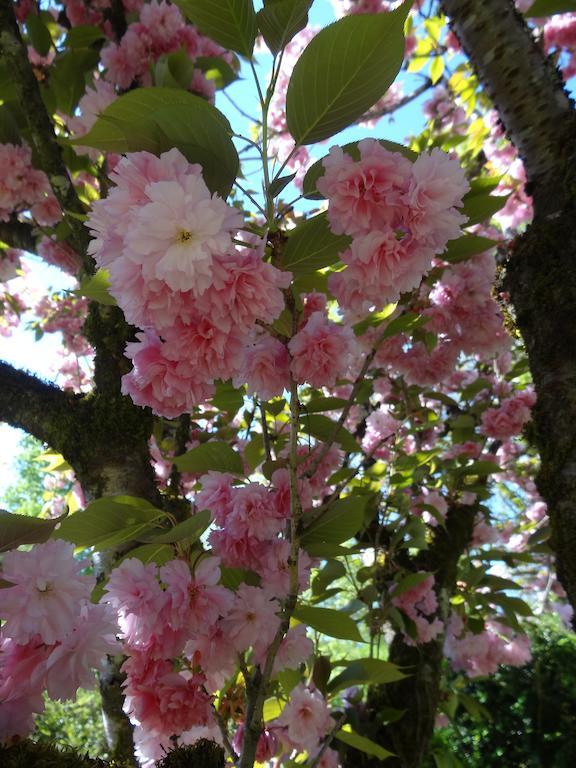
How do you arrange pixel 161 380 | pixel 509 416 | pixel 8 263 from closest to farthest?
pixel 161 380 < pixel 509 416 < pixel 8 263

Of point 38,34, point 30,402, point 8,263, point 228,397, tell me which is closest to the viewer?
point 228,397

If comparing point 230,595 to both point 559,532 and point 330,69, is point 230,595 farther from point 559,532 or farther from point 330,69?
point 330,69

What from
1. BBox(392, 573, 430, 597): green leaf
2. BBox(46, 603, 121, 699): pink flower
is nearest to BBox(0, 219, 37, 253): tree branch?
BBox(392, 573, 430, 597): green leaf

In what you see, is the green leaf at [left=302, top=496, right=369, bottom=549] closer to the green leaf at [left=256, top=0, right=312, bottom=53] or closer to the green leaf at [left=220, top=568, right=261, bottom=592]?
the green leaf at [left=220, top=568, right=261, bottom=592]

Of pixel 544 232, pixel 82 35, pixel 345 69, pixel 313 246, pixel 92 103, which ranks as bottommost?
pixel 313 246

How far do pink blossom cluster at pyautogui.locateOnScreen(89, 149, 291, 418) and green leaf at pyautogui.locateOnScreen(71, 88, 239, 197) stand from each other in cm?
6

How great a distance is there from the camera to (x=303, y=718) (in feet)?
4.56

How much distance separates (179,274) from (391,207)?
0.92 feet

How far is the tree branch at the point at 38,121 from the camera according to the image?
4.80 ft

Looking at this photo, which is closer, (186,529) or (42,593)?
(42,593)

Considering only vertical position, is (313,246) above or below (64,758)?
above

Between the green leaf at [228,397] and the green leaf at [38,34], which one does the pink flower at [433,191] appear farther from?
the green leaf at [38,34]

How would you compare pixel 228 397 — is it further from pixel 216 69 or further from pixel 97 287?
pixel 216 69

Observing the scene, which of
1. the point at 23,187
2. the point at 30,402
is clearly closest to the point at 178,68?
the point at 23,187
